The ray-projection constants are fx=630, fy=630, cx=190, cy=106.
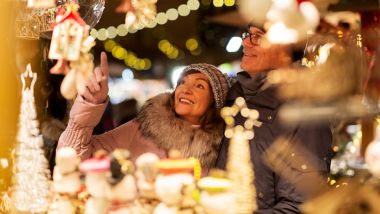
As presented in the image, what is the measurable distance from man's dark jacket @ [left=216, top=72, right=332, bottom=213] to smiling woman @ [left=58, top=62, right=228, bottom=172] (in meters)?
0.09

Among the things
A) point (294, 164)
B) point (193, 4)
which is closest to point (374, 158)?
point (294, 164)

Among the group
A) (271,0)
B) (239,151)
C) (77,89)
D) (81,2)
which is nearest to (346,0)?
(271,0)

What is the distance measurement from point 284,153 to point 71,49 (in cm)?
54

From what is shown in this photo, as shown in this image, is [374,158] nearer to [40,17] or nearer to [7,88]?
[7,88]

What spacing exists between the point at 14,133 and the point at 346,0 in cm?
78

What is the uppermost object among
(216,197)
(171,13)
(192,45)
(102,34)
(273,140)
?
(192,45)

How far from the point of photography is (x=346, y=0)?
1.21 metres

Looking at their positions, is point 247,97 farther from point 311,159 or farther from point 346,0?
point 346,0

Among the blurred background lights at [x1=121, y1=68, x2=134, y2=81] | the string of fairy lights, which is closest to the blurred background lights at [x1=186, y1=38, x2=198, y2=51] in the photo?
the string of fairy lights

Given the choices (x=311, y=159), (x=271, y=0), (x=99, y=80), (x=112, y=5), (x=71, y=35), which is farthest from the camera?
(x=112, y=5)

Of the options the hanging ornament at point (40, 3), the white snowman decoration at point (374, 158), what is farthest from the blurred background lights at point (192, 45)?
the white snowman decoration at point (374, 158)

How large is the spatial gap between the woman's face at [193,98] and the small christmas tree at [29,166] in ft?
1.39

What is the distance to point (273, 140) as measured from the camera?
1.51m

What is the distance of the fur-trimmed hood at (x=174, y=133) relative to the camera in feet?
5.68
